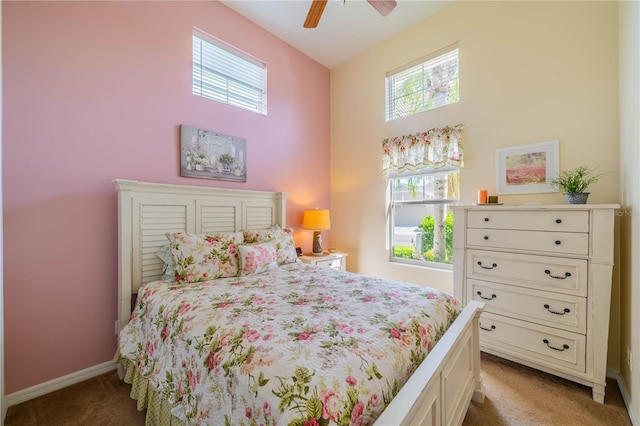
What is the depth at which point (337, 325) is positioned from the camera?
1.23 metres

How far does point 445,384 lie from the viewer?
4.11 ft

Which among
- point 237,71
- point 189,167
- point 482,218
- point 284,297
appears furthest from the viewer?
point 237,71

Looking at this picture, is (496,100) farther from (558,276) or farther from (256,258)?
(256,258)

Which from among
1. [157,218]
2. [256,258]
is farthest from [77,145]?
[256,258]

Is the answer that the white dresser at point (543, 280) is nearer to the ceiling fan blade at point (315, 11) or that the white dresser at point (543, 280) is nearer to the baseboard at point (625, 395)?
the baseboard at point (625, 395)

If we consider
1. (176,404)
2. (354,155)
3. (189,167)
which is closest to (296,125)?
(354,155)

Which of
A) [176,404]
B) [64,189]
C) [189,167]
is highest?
[189,167]

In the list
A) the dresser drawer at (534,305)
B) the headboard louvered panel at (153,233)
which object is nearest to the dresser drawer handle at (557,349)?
the dresser drawer at (534,305)

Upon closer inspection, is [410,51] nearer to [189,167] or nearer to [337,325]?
[189,167]

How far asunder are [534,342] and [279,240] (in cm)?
220

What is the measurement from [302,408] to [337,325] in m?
0.47

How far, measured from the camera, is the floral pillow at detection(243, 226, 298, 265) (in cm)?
258

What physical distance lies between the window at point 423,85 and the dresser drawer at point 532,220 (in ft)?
4.47

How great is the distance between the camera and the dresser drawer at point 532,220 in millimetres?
1828
